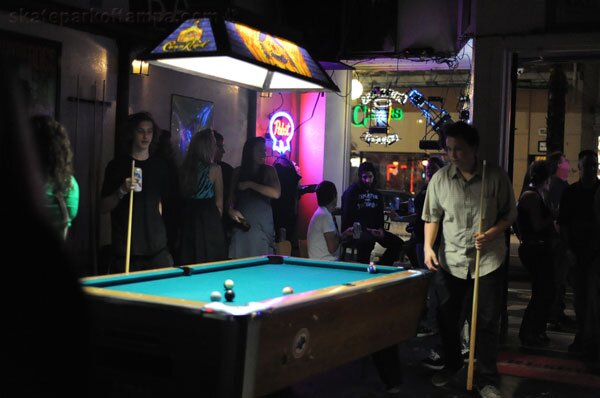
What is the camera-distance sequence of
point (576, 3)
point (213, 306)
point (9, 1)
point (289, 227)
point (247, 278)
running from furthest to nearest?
point (289, 227) → point (576, 3) → point (9, 1) → point (247, 278) → point (213, 306)

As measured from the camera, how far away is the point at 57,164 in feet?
10.2

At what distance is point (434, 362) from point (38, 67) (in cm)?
392

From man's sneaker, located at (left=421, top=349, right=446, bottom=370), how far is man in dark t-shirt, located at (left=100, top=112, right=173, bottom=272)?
2.17 m

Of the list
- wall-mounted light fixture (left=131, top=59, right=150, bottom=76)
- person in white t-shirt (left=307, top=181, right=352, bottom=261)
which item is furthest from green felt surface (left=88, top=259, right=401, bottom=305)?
wall-mounted light fixture (left=131, top=59, right=150, bottom=76)

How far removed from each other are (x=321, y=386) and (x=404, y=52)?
17.0ft

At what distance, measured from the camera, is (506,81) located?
19.0 ft

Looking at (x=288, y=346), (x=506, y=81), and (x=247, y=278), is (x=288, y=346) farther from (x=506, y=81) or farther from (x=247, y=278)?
(x=506, y=81)

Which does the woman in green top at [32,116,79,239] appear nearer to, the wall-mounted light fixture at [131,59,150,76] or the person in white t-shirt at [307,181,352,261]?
the person in white t-shirt at [307,181,352,261]

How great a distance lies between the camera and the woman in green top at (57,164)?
9.88ft

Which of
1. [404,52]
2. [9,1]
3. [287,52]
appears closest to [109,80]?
[9,1]

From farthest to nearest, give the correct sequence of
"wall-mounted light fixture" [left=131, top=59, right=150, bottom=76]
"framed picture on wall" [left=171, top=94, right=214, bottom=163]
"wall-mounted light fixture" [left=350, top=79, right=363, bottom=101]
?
"wall-mounted light fixture" [left=350, top=79, right=363, bottom=101] < "framed picture on wall" [left=171, top=94, right=214, bottom=163] < "wall-mounted light fixture" [left=131, top=59, right=150, bottom=76]

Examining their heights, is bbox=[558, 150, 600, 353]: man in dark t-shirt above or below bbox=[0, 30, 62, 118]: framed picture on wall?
below

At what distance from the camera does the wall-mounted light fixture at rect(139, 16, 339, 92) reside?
411 centimetres

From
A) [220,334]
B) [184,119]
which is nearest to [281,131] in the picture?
[184,119]
